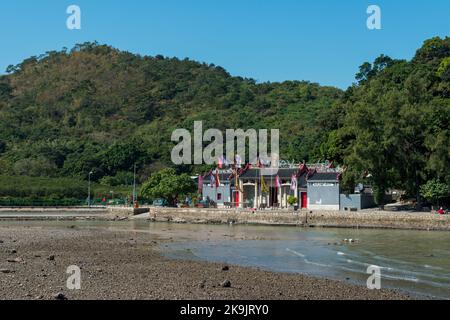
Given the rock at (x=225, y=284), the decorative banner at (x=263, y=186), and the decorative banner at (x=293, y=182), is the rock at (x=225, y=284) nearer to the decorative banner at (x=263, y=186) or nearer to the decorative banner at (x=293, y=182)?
the decorative banner at (x=293, y=182)

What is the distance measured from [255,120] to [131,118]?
135 ft

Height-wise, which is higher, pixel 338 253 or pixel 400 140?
pixel 400 140

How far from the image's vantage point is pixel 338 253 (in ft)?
112

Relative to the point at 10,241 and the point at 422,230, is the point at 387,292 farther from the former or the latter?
the point at 422,230

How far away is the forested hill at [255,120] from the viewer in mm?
59094

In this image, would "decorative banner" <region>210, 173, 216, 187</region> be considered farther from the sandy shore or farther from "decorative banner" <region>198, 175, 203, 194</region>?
the sandy shore

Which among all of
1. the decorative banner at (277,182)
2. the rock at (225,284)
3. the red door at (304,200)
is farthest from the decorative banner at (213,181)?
the rock at (225,284)

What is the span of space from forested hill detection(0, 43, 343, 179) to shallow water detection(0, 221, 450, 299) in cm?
4271

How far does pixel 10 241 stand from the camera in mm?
38625

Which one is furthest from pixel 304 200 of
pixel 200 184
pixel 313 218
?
pixel 200 184

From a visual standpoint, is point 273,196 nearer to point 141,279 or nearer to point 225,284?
point 141,279

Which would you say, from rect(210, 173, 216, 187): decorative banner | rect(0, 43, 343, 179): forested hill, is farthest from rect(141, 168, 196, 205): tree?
rect(0, 43, 343, 179): forested hill

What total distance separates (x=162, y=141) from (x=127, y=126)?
112 feet

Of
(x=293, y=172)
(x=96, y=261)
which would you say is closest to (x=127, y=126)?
(x=293, y=172)
